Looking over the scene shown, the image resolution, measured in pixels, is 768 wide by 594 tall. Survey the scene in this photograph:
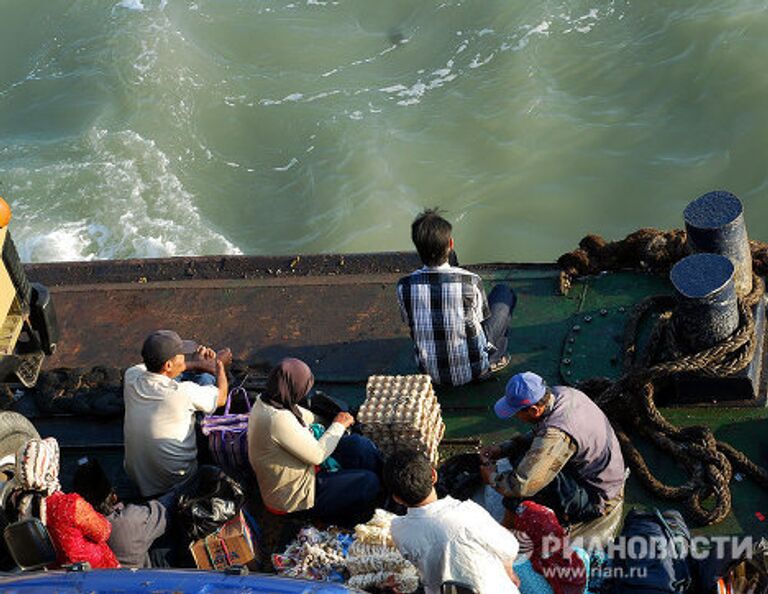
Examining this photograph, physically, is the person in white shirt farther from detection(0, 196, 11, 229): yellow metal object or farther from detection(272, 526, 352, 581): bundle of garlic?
detection(0, 196, 11, 229): yellow metal object

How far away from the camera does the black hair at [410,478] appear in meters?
5.27

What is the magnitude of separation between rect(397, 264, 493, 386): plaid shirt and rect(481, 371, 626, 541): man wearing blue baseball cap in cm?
97

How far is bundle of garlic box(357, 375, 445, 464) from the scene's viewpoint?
668cm

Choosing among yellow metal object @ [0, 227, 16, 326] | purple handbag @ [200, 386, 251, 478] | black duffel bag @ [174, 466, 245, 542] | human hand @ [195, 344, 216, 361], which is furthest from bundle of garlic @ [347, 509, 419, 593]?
yellow metal object @ [0, 227, 16, 326]

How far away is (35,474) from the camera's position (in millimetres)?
5973

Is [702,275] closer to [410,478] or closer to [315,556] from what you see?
[410,478]

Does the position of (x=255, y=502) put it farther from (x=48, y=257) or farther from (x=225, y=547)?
(x=48, y=257)

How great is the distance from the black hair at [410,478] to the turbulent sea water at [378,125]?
6744mm

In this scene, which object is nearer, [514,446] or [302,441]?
[302,441]

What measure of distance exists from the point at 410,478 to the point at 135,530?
1.58m

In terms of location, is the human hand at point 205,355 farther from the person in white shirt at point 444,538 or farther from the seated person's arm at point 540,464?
the person in white shirt at point 444,538

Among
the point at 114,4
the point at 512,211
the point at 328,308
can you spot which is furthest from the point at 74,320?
the point at 114,4

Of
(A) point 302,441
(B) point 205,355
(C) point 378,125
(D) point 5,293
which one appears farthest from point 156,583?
(C) point 378,125

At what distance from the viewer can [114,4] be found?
1558 centimetres
